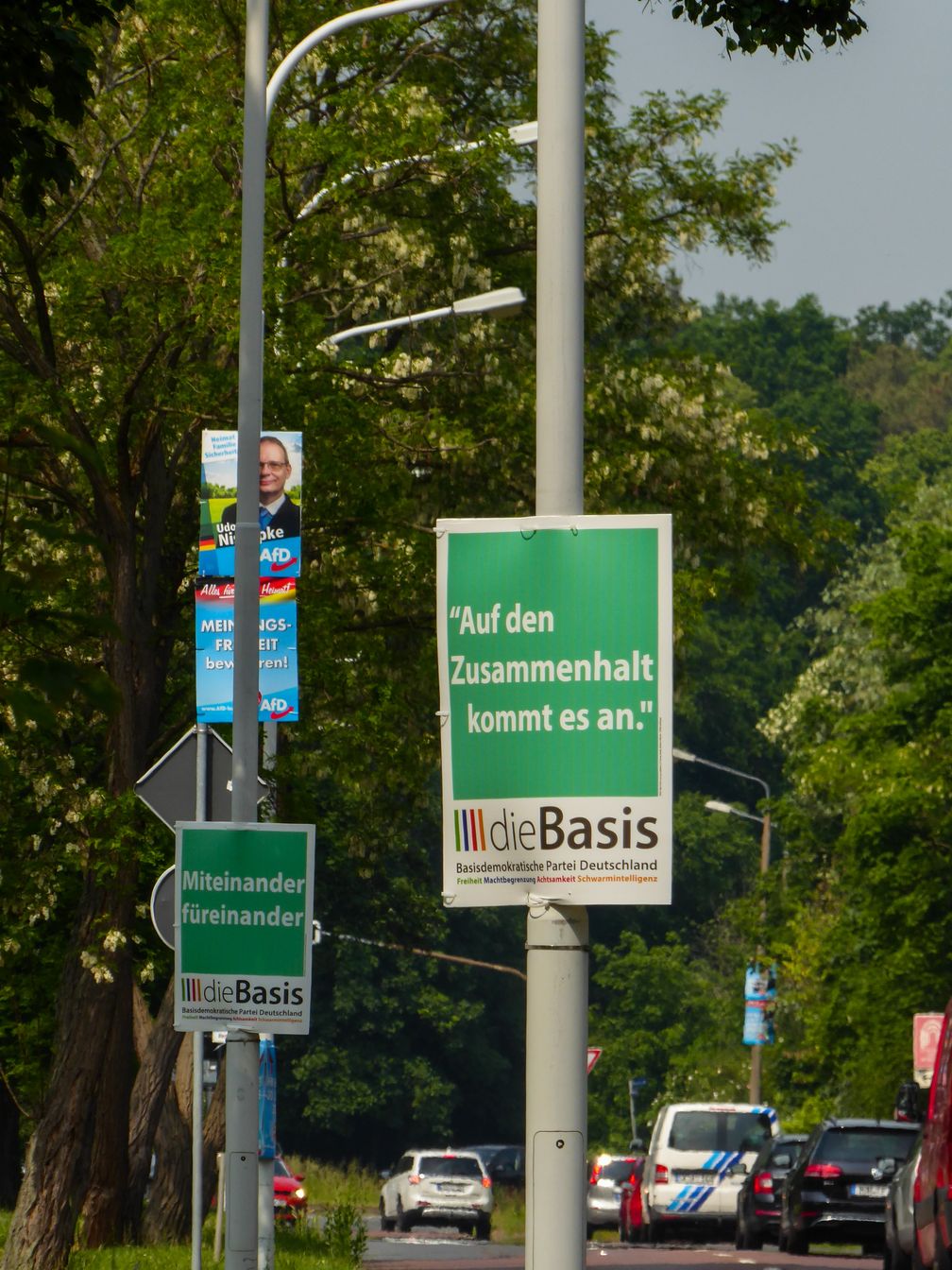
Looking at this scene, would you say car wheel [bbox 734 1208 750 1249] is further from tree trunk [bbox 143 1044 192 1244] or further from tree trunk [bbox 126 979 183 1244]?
tree trunk [bbox 126 979 183 1244]

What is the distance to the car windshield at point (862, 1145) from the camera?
84.0 ft

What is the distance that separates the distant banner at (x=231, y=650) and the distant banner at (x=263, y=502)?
14cm

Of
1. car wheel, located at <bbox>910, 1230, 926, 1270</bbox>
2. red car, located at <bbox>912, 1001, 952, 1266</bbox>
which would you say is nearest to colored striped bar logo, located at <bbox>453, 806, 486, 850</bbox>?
red car, located at <bbox>912, 1001, 952, 1266</bbox>

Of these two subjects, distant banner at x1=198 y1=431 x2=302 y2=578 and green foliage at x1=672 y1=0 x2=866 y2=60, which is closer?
green foliage at x1=672 y1=0 x2=866 y2=60

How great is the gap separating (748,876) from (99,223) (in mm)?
74145

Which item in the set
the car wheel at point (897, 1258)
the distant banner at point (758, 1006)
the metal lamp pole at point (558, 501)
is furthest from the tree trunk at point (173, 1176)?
the distant banner at point (758, 1006)

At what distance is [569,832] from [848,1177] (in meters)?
20.4

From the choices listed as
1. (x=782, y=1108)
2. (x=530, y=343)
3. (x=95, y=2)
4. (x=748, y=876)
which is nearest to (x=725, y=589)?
(x=530, y=343)

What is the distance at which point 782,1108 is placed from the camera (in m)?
62.0

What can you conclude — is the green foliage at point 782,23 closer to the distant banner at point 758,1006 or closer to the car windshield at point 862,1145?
the car windshield at point 862,1145

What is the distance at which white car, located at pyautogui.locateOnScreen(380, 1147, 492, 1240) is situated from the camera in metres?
46.3

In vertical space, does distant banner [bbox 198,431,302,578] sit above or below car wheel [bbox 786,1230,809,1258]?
above

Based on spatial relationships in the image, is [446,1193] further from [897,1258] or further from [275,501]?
[275,501]

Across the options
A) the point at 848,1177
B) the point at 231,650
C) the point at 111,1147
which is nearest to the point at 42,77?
the point at 231,650
